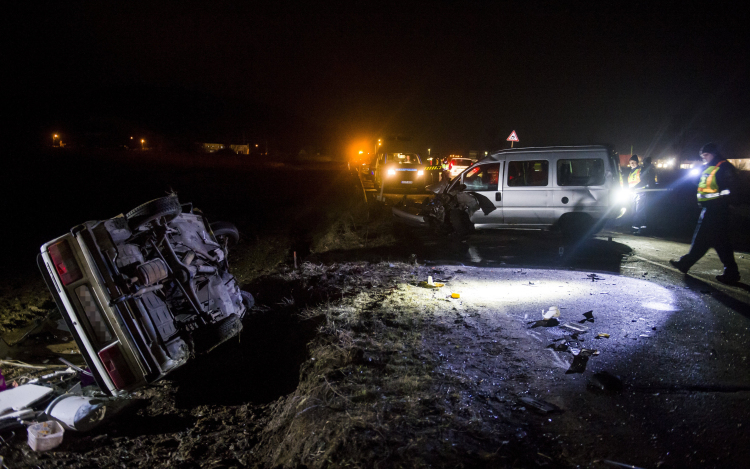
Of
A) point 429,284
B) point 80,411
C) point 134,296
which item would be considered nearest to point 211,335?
point 134,296

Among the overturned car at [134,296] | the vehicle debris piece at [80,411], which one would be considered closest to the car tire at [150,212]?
the overturned car at [134,296]

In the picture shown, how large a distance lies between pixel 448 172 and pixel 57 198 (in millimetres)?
15447

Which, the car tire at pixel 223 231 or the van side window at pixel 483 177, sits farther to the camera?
the van side window at pixel 483 177

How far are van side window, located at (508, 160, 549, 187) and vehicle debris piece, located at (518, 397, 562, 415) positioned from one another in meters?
5.75

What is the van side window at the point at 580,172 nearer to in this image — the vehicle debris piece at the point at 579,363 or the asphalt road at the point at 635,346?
the asphalt road at the point at 635,346

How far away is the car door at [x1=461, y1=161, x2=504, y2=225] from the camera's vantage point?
825cm

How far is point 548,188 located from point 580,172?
659 millimetres

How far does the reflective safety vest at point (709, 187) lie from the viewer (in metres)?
5.47

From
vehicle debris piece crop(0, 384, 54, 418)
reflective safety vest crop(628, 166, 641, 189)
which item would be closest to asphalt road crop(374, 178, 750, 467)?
vehicle debris piece crop(0, 384, 54, 418)

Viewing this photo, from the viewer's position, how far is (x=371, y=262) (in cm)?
710

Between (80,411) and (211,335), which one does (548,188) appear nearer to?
(211,335)

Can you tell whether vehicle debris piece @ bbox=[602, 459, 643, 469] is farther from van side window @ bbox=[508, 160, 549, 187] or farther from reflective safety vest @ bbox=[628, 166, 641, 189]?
reflective safety vest @ bbox=[628, 166, 641, 189]

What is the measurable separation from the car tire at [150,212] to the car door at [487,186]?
612 centimetres

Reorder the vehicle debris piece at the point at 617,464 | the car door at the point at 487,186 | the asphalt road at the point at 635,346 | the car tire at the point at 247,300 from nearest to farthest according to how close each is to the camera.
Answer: the vehicle debris piece at the point at 617,464 → the asphalt road at the point at 635,346 → the car tire at the point at 247,300 → the car door at the point at 487,186
